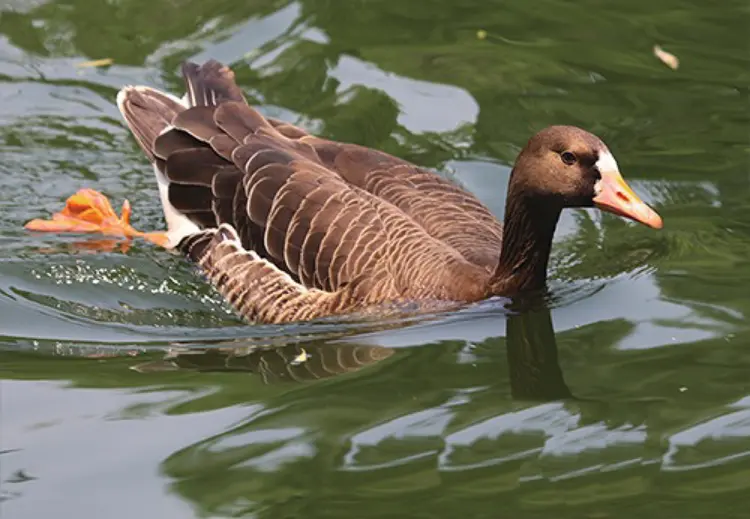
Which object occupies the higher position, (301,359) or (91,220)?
(91,220)

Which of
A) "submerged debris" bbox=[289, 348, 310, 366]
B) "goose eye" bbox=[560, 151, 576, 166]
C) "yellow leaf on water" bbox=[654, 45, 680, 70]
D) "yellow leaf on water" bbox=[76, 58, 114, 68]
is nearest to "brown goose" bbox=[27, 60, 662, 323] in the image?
"goose eye" bbox=[560, 151, 576, 166]

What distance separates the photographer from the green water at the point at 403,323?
6.10 meters

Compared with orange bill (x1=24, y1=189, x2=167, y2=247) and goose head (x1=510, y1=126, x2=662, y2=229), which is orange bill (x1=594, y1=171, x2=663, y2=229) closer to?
goose head (x1=510, y1=126, x2=662, y2=229)

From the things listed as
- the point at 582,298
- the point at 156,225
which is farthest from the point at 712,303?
the point at 156,225

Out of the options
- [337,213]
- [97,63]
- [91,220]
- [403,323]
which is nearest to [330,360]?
[403,323]

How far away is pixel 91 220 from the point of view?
32.3 feet

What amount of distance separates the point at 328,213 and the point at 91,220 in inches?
82.5

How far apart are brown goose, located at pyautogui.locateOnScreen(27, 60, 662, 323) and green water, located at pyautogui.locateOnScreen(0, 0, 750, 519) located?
0.24 metres

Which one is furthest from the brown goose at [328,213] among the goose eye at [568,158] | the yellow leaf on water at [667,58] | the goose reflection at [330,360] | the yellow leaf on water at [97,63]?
the yellow leaf on water at [667,58]

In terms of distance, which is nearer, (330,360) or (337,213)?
(330,360)

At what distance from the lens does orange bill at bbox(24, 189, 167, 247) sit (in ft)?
32.0

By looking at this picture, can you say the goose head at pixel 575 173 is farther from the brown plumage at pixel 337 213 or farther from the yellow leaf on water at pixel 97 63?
the yellow leaf on water at pixel 97 63

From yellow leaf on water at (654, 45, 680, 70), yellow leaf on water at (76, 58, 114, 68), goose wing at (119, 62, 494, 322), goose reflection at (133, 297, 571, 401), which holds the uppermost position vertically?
yellow leaf on water at (76, 58, 114, 68)

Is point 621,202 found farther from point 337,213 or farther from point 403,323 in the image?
point 337,213
